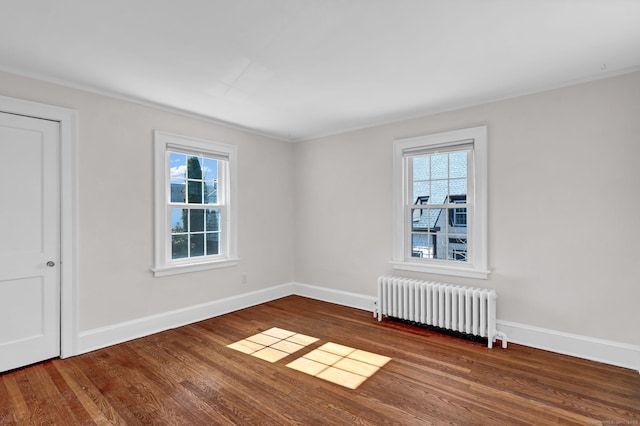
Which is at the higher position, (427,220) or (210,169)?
(210,169)

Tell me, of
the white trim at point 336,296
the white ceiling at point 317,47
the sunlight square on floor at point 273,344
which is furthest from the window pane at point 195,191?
the white trim at point 336,296

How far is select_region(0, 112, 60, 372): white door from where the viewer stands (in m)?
2.76

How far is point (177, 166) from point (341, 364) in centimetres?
297

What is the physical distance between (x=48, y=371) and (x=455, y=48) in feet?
14.0

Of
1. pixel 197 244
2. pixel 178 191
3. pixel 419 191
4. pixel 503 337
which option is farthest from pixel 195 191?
pixel 503 337

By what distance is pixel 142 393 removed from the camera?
244 cm

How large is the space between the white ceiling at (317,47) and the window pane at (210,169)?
86 centimetres

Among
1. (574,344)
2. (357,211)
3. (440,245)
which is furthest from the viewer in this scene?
(357,211)

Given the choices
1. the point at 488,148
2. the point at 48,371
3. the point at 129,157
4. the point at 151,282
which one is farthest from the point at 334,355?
the point at 129,157

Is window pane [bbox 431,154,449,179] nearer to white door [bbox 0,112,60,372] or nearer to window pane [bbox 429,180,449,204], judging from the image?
window pane [bbox 429,180,449,204]

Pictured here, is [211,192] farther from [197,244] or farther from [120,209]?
[120,209]

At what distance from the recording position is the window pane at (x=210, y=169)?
4277 mm

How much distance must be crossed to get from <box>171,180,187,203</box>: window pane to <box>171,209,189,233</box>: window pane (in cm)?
13

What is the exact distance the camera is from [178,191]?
3984 millimetres
